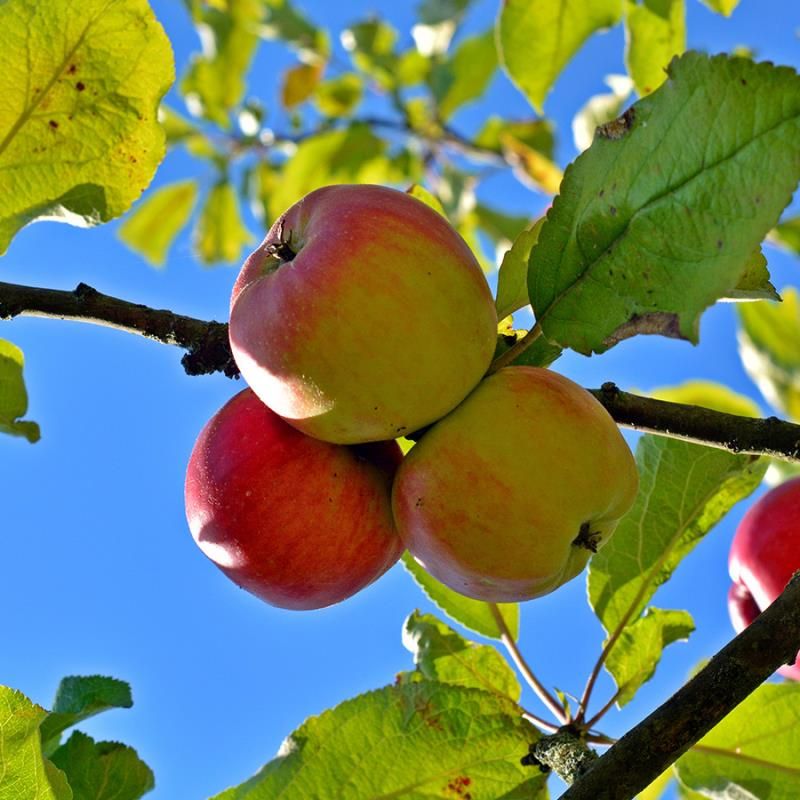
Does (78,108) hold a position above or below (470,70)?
below

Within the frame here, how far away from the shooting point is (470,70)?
130 inches

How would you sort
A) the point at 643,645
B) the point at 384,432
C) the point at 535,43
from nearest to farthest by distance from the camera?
the point at 384,432 < the point at 643,645 < the point at 535,43

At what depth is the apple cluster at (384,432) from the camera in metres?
0.91

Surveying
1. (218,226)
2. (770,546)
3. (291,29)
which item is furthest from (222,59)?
(770,546)

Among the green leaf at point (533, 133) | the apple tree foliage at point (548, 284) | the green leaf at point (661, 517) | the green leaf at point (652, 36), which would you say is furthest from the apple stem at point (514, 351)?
the green leaf at point (533, 133)

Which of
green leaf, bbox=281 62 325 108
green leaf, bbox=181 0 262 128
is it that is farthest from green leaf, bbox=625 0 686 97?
green leaf, bbox=181 0 262 128

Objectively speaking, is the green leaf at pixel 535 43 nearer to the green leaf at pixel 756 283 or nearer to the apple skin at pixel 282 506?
the green leaf at pixel 756 283

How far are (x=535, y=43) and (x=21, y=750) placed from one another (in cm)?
139

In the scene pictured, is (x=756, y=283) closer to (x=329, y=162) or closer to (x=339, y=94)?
(x=329, y=162)

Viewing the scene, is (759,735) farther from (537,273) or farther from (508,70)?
(508,70)

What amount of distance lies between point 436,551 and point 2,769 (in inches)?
19.7

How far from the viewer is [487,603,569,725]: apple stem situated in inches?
53.4

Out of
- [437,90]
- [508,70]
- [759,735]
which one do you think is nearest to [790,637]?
[759,735]

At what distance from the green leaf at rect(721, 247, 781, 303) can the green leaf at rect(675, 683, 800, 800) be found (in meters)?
0.56
